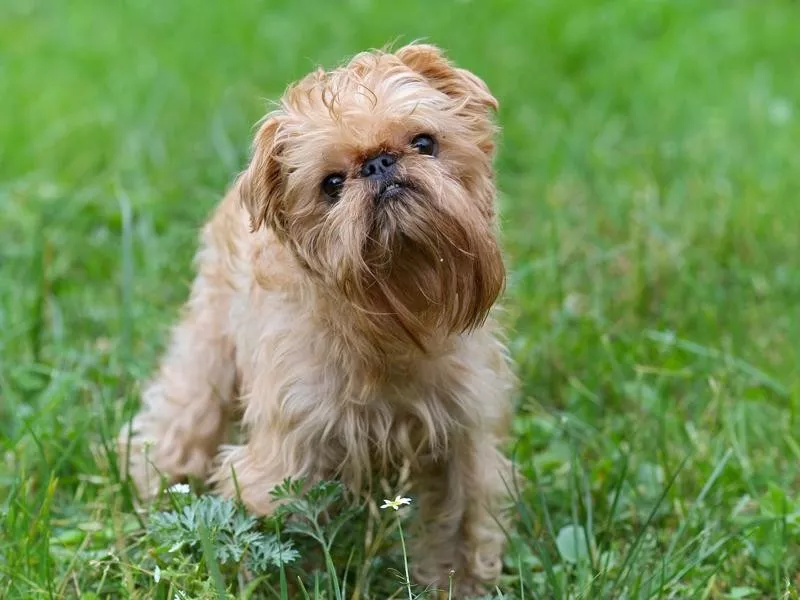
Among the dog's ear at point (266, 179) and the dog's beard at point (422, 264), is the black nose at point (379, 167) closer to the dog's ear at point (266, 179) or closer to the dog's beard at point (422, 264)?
the dog's beard at point (422, 264)

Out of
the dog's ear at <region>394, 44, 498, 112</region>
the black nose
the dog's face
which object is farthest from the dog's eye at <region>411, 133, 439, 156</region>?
the dog's ear at <region>394, 44, 498, 112</region>

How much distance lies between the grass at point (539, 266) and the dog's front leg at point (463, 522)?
9 cm

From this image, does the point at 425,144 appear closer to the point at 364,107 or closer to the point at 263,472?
the point at 364,107

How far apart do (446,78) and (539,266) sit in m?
1.96

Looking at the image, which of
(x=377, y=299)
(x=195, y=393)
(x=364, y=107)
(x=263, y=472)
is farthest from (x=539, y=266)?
(x=364, y=107)

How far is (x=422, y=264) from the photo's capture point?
3.24m

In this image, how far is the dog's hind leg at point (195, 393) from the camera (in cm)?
418

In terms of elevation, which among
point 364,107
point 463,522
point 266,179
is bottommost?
point 463,522

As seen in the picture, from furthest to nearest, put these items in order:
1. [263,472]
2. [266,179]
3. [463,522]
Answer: [463,522] → [263,472] → [266,179]

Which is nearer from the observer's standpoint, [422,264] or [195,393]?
[422,264]

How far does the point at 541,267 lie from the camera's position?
5.37m

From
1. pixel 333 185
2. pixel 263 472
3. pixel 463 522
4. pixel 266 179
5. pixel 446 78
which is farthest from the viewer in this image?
pixel 463 522

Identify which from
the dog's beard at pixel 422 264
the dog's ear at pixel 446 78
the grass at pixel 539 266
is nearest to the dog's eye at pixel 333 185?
the dog's beard at pixel 422 264

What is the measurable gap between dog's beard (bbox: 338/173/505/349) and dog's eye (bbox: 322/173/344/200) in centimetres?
14
